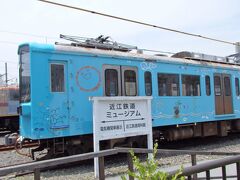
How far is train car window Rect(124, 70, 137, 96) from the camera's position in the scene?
32.1ft

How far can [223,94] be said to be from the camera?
1325 cm

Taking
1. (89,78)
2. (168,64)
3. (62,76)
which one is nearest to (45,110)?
(62,76)

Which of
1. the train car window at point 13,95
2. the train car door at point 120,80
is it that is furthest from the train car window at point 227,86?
the train car window at point 13,95

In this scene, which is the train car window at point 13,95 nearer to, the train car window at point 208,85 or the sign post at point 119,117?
the train car window at point 208,85

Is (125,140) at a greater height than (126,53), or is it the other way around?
(126,53)

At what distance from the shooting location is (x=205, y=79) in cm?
1245

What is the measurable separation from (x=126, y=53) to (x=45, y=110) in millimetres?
3192

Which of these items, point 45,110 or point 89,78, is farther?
point 89,78

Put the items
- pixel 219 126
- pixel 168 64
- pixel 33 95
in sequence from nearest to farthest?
pixel 33 95 < pixel 168 64 < pixel 219 126

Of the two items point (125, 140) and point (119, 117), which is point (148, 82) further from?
point (119, 117)

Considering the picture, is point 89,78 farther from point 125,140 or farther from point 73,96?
point 125,140

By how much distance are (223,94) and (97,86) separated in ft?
20.5

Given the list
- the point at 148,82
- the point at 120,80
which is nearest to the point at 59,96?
the point at 120,80

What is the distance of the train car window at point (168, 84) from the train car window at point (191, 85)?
36 centimetres
